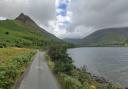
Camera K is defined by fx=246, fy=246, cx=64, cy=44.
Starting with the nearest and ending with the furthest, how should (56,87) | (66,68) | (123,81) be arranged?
(56,87) → (66,68) → (123,81)

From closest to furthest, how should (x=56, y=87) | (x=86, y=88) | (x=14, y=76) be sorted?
1. (x=86, y=88)
2. (x=56, y=87)
3. (x=14, y=76)

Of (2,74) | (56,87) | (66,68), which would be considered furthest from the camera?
(66,68)

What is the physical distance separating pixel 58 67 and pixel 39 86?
14.1m

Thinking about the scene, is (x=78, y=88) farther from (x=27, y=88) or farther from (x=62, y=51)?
(x=62, y=51)

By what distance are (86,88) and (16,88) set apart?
871 centimetres

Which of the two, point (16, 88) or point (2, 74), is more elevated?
point (2, 74)

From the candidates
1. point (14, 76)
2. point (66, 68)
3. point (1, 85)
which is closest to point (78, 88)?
point (1, 85)

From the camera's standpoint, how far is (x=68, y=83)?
24.0 meters

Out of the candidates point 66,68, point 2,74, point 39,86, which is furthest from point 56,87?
point 66,68

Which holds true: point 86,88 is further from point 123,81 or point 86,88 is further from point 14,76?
point 123,81

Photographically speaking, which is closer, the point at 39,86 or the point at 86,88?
the point at 86,88

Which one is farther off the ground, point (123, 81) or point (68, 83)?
point (68, 83)

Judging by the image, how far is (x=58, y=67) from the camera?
40.7 m

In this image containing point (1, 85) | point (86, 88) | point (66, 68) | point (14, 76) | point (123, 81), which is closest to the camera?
point (86, 88)
